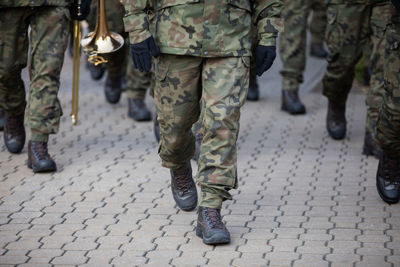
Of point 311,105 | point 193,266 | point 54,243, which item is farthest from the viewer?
point 311,105

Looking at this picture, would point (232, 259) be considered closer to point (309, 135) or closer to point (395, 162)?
point (395, 162)

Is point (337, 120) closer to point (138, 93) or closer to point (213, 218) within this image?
point (138, 93)

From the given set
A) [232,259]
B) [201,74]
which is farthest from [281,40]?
[232,259]

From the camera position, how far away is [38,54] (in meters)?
6.50

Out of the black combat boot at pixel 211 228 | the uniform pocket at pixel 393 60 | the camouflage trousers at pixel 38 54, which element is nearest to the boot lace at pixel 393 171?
the uniform pocket at pixel 393 60

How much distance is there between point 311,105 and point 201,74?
444 cm

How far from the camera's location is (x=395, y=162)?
19.2ft

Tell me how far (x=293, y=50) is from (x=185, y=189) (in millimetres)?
3627

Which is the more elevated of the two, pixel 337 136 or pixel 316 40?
pixel 316 40

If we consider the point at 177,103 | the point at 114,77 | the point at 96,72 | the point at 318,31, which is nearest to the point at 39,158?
the point at 177,103

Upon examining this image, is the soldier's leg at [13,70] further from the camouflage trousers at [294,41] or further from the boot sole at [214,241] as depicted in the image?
the camouflage trousers at [294,41]

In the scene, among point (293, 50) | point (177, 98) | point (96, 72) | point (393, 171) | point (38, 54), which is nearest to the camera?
point (177, 98)

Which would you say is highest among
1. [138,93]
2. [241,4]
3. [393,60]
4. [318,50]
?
[241,4]

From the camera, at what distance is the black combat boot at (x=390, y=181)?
5859mm
